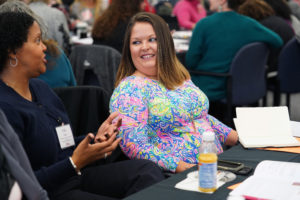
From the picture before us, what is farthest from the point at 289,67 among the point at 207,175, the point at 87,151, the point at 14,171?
the point at 14,171

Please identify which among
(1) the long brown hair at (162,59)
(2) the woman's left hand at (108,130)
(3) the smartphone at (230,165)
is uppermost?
(1) the long brown hair at (162,59)

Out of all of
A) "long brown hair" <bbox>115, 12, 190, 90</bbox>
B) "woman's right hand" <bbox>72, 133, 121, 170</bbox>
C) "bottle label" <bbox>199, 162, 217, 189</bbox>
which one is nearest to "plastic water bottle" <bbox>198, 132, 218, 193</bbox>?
"bottle label" <bbox>199, 162, 217, 189</bbox>

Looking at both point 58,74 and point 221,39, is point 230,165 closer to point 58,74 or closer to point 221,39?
point 58,74

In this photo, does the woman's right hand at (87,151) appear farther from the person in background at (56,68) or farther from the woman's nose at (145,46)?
the person in background at (56,68)

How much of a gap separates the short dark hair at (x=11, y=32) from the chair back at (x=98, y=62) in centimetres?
175

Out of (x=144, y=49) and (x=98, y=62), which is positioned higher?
(x=144, y=49)

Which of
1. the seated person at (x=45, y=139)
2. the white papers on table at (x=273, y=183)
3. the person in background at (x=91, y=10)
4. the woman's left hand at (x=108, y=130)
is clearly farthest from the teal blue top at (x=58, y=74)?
the person in background at (x=91, y=10)

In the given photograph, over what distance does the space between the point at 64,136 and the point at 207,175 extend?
770 mm

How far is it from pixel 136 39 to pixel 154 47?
0.32 feet

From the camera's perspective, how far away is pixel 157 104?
206 cm

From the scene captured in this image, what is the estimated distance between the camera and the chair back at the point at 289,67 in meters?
4.19

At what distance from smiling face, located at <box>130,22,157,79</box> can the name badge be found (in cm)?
47

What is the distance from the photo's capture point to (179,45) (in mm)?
4477

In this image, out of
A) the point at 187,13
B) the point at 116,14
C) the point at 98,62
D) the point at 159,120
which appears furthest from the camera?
the point at 187,13
